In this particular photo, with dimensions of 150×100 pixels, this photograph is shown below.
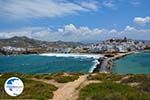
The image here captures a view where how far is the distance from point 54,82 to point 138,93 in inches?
502

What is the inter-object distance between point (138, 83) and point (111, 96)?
8.91 meters

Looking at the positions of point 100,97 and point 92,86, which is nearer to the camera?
point 100,97

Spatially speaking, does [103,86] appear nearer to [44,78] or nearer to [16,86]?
[44,78]

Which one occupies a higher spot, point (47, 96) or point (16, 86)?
point (16, 86)

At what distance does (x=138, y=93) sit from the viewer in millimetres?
27656

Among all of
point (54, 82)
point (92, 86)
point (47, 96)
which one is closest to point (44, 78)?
point (54, 82)

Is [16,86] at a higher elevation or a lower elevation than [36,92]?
higher

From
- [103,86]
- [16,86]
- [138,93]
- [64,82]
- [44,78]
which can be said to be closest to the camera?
[16,86]

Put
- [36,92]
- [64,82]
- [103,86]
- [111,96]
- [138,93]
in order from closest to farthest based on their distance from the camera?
[111,96] → [138,93] → [36,92] → [103,86] → [64,82]

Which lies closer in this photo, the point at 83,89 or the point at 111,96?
the point at 111,96

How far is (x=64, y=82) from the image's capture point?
123ft

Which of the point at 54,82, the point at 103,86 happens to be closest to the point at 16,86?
the point at 103,86

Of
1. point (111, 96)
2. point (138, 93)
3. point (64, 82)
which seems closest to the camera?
point (111, 96)

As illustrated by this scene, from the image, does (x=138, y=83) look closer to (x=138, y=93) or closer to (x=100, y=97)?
(x=138, y=93)
